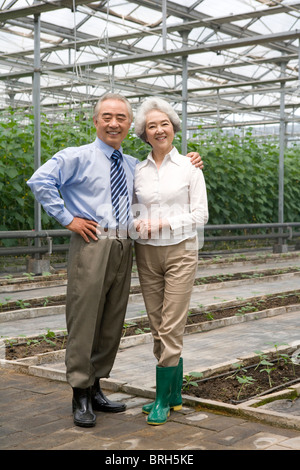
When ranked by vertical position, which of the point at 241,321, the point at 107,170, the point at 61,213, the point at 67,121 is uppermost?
the point at 67,121

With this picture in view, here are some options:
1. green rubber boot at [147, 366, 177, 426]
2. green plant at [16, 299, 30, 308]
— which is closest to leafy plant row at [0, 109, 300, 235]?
green plant at [16, 299, 30, 308]

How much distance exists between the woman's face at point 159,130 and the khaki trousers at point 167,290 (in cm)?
56

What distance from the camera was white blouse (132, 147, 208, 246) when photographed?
3686 millimetres

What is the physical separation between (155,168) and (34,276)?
21.3 feet

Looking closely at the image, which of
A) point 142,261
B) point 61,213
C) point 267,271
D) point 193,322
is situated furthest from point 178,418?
point 267,271

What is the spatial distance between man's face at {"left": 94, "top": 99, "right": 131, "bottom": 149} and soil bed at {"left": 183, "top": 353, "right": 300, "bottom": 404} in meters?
1.64

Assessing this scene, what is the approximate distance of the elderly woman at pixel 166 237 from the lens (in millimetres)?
3658

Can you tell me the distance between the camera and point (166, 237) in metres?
3.71

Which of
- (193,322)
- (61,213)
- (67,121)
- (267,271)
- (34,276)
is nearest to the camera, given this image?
(61,213)

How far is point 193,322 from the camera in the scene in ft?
22.2

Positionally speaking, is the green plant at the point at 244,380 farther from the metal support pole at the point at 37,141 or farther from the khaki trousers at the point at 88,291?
the metal support pole at the point at 37,141

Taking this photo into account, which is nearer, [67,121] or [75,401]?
[75,401]

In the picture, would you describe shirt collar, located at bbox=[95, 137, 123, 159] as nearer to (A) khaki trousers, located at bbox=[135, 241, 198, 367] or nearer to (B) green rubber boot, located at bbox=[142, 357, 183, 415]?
(A) khaki trousers, located at bbox=[135, 241, 198, 367]
